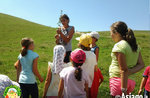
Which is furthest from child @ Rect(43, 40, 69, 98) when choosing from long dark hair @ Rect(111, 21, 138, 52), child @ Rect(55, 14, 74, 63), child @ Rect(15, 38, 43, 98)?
long dark hair @ Rect(111, 21, 138, 52)

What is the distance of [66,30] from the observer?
4500 millimetres

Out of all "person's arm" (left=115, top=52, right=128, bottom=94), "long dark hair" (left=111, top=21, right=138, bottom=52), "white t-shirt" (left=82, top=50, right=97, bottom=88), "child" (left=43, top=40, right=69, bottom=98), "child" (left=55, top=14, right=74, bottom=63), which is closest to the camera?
"person's arm" (left=115, top=52, right=128, bottom=94)

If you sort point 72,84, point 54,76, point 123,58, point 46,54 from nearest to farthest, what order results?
point 123,58, point 72,84, point 54,76, point 46,54

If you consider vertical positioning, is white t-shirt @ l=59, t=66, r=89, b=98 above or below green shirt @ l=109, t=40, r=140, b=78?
below

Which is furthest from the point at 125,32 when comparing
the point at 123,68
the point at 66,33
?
the point at 66,33

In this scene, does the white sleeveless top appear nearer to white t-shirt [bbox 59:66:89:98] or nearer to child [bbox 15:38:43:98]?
child [bbox 15:38:43:98]

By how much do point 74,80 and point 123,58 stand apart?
102 cm

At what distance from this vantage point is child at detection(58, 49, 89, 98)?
3.02 m

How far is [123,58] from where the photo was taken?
2.77 metres

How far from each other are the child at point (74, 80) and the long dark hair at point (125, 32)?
0.85 metres

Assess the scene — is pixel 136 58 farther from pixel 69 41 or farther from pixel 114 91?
pixel 69 41

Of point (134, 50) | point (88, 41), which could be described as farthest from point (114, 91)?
point (88, 41)

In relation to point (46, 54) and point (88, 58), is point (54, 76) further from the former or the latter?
point (46, 54)

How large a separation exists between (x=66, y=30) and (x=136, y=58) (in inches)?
85.2
